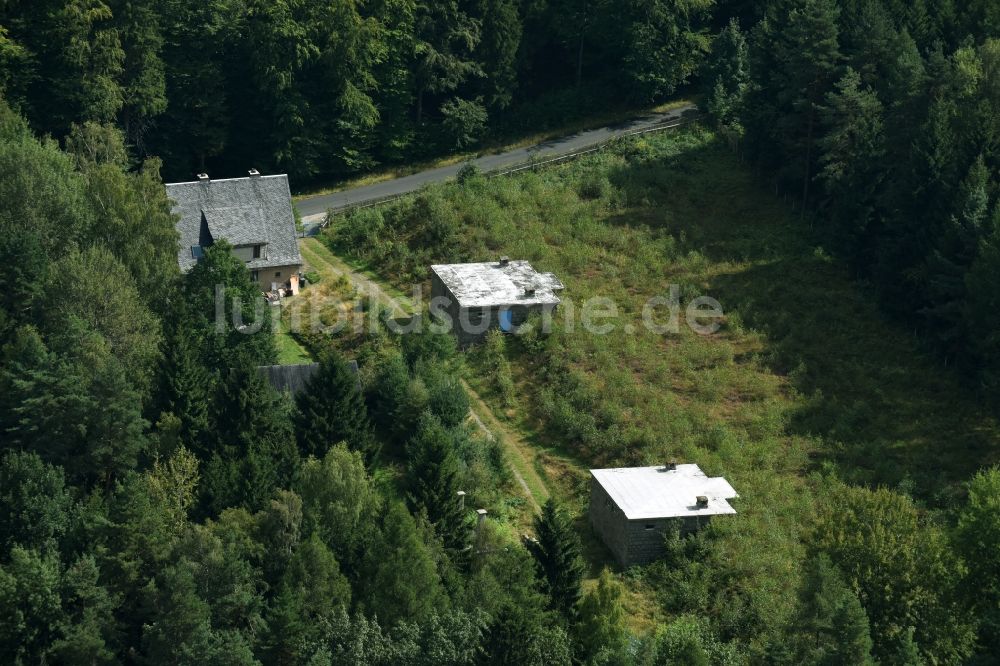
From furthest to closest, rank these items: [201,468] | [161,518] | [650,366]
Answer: [650,366] < [201,468] < [161,518]

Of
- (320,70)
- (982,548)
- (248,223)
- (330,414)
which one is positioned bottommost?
(982,548)

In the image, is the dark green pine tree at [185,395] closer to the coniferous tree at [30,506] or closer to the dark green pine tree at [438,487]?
the coniferous tree at [30,506]

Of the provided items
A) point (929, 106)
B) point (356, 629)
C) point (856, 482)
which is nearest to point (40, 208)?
point (356, 629)

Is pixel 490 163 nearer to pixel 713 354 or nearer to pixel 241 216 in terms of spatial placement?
pixel 241 216

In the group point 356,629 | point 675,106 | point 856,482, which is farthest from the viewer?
point 675,106

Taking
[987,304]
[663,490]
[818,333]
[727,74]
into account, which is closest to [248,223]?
[663,490]

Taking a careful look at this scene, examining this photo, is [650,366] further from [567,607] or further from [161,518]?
[161,518]
